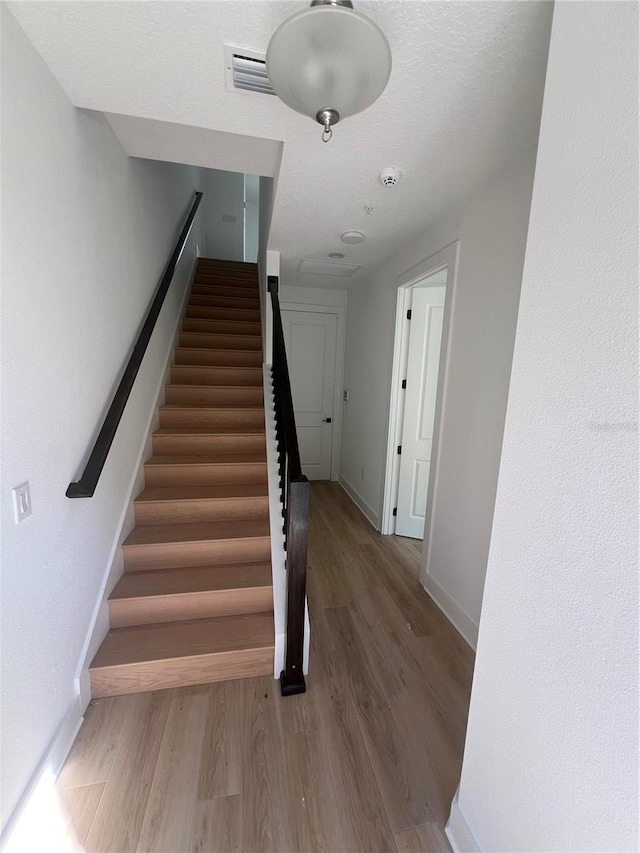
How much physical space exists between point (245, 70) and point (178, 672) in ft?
7.65

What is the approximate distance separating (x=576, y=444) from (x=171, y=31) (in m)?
1.52

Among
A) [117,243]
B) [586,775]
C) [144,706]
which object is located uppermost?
[117,243]

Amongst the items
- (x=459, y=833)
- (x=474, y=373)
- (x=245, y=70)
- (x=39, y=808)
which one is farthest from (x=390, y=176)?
(x=39, y=808)

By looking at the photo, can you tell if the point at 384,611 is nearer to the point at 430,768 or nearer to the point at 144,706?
the point at 430,768

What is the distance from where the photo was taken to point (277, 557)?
191 centimetres

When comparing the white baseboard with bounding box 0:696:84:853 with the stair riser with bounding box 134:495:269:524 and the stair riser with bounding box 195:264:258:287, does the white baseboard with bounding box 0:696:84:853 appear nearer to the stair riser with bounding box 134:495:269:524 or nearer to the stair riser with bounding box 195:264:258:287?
the stair riser with bounding box 134:495:269:524

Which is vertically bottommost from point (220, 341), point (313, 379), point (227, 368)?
point (313, 379)

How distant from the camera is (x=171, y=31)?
1.00 metres

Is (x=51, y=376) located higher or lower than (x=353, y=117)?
lower

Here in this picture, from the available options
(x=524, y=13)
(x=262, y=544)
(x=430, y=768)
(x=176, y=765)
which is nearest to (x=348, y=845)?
(x=430, y=768)

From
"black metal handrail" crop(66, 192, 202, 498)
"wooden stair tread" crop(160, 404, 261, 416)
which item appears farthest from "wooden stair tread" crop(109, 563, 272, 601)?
"wooden stair tread" crop(160, 404, 261, 416)

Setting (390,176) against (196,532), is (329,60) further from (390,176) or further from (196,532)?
(196,532)

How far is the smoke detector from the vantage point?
5.31ft

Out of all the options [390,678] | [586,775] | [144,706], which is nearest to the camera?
[586,775]
